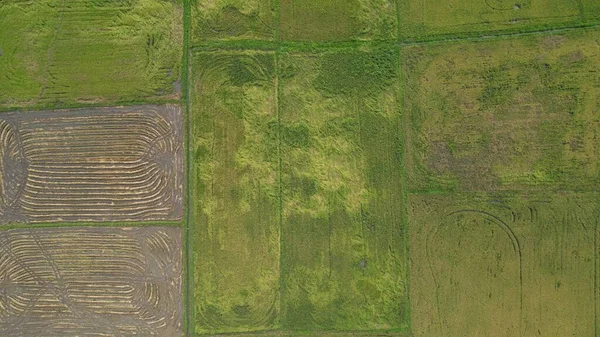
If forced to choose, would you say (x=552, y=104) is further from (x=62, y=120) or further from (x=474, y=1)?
(x=62, y=120)

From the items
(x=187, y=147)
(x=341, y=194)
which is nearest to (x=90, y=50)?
(x=187, y=147)

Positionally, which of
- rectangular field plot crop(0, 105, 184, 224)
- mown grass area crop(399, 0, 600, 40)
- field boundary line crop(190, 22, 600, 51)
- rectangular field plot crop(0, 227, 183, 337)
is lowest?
rectangular field plot crop(0, 227, 183, 337)

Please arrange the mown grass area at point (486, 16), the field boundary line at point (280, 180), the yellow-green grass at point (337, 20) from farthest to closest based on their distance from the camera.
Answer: the field boundary line at point (280, 180) < the yellow-green grass at point (337, 20) < the mown grass area at point (486, 16)

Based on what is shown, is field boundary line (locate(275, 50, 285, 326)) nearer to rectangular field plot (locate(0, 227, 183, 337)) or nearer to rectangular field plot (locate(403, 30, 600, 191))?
rectangular field plot (locate(0, 227, 183, 337))

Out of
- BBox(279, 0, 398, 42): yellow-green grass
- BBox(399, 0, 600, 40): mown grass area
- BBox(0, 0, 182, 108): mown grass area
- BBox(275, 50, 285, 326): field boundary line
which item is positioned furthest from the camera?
BBox(0, 0, 182, 108): mown grass area

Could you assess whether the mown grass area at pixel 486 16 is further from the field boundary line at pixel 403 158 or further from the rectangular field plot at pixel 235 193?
the rectangular field plot at pixel 235 193

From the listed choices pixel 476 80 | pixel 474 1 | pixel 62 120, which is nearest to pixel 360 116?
pixel 476 80

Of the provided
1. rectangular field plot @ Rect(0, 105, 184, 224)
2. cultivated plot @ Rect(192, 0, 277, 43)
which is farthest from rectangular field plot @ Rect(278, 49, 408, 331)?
rectangular field plot @ Rect(0, 105, 184, 224)

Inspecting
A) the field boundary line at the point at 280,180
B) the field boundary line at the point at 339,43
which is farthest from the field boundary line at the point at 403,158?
the field boundary line at the point at 280,180
